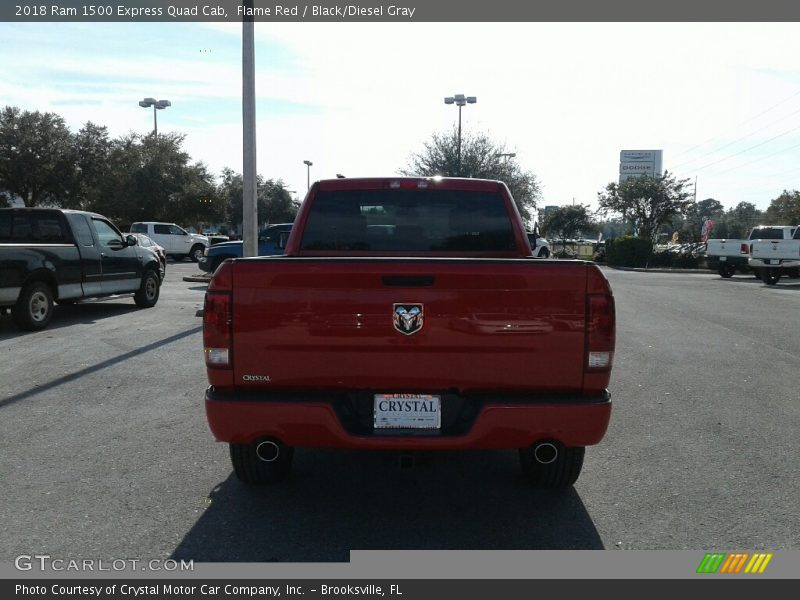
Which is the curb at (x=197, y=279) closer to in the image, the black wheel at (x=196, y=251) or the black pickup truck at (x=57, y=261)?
the black pickup truck at (x=57, y=261)

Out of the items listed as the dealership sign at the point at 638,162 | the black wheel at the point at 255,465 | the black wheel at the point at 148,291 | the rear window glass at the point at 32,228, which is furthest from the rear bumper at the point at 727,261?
the dealership sign at the point at 638,162

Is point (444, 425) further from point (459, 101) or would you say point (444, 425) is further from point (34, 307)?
point (459, 101)

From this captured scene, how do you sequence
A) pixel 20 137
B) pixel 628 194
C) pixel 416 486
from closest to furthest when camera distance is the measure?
pixel 416 486
pixel 20 137
pixel 628 194

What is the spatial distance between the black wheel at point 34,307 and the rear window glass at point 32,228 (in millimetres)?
1033

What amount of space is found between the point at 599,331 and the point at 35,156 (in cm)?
4206

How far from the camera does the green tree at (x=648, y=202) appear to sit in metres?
43.3

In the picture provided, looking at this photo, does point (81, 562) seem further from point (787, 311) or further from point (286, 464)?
point (787, 311)

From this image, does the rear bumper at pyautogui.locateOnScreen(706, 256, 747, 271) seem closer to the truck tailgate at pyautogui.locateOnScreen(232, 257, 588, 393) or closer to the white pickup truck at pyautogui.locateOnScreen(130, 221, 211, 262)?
the white pickup truck at pyautogui.locateOnScreen(130, 221, 211, 262)

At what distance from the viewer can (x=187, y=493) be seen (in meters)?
4.36

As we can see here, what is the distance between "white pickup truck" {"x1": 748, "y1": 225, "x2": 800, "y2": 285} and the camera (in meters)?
24.1

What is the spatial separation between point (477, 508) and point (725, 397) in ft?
13.5

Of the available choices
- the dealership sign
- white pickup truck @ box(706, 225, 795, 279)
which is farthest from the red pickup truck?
the dealership sign

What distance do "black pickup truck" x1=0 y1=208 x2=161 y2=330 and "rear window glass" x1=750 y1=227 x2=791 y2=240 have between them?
2262 cm
